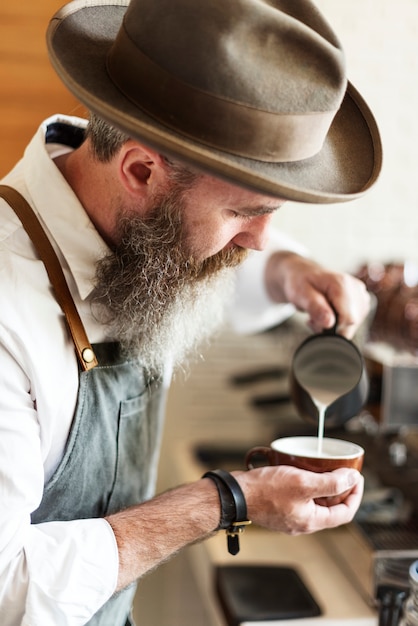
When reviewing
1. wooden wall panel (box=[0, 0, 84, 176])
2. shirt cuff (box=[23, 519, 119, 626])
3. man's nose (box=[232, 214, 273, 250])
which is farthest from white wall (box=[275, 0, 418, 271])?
shirt cuff (box=[23, 519, 119, 626])

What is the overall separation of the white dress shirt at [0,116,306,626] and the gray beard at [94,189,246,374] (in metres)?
0.04

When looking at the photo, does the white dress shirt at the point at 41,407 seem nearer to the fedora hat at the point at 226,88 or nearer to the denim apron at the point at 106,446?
the denim apron at the point at 106,446

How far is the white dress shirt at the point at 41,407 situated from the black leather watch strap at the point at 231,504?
182 mm

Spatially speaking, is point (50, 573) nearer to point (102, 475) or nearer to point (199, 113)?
point (102, 475)

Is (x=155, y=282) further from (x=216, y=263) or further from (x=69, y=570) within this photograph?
(x=69, y=570)

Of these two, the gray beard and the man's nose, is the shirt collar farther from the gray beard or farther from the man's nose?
the man's nose

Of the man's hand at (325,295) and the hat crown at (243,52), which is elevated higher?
the hat crown at (243,52)

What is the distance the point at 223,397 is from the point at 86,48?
6.07 ft

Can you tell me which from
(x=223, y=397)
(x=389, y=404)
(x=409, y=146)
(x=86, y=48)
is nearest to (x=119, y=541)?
(x=86, y=48)

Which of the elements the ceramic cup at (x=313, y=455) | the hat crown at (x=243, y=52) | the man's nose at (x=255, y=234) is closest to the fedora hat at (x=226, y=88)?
the hat crown at (x=243, y=52)

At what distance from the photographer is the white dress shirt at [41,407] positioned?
106 centimetres

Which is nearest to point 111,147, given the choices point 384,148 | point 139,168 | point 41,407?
point 139,168

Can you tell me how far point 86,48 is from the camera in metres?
1.18

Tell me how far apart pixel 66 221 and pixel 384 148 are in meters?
1.78
